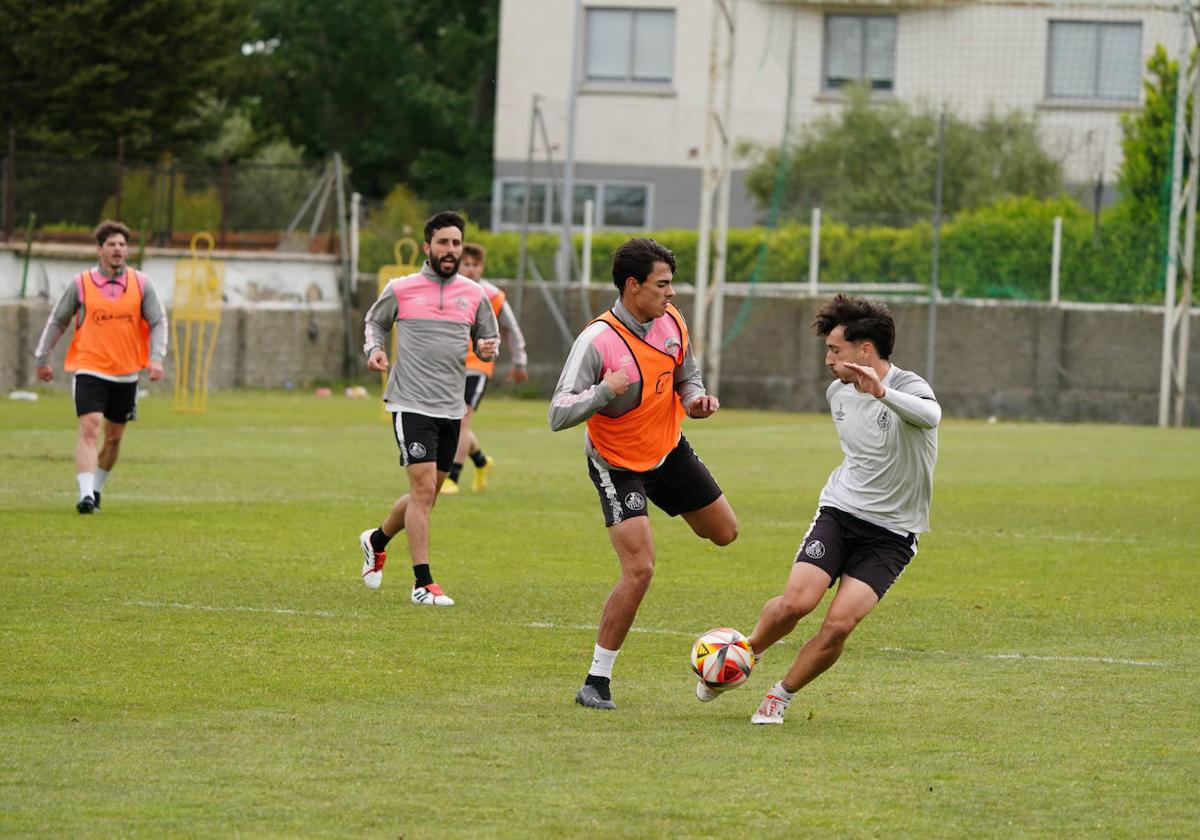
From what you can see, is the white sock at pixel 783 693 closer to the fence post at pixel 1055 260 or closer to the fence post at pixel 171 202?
the fence post at pixel 1055 260

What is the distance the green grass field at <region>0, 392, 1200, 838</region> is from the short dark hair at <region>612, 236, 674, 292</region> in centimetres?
173

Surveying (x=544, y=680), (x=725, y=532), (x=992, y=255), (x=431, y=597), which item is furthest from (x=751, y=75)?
(x=544, y=680)

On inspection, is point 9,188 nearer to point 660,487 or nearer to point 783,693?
point 660,487

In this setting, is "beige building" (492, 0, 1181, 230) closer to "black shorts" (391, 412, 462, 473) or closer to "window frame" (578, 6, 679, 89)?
"window frame" (578, 6, 679, 89)

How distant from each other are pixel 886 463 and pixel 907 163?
2993 cm

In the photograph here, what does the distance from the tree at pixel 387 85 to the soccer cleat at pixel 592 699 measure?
4718 cm

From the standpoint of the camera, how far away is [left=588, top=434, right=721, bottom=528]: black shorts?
27.0 feet

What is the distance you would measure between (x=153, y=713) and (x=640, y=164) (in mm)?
37810

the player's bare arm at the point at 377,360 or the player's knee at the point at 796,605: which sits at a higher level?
the player's bare arm at the point at 377,360

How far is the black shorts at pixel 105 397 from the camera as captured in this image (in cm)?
1485

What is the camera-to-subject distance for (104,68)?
39469mm

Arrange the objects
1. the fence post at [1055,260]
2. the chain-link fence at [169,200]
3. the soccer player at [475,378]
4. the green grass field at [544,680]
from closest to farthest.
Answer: the green grass field at [544,680]
the soccer player at [475,378]
the fence post at [1055,260]
the chain-link fence at [169,200]

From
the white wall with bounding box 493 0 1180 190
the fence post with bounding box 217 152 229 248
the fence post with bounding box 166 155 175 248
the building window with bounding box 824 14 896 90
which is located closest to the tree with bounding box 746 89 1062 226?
the white wall with bounding box 493 0 1180 190

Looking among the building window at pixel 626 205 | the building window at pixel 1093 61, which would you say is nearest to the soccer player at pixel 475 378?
the building window at pixel 626 205
